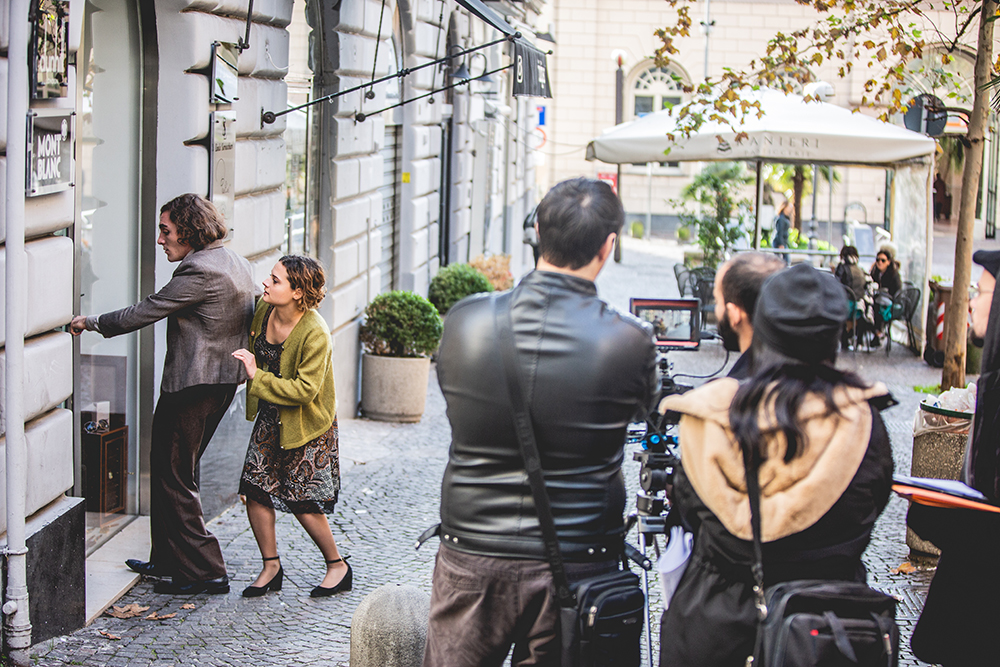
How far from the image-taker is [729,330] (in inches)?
138

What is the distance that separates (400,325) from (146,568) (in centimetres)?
464

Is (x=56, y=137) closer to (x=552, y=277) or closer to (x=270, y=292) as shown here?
(x=270, y=292)

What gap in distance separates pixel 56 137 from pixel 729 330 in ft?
9.49

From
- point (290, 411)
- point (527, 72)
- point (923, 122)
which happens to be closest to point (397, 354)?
point (527, 72)

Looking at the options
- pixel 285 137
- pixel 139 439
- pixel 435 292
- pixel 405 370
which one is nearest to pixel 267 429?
pixel 139 439

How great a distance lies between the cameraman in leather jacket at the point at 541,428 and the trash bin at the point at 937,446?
12.7 feet

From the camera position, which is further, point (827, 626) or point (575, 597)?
point (575, 597)

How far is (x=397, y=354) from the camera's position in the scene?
33.6 feet

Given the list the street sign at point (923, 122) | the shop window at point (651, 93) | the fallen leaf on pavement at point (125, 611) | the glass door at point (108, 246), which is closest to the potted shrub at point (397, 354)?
the glass door at point (108, 246)

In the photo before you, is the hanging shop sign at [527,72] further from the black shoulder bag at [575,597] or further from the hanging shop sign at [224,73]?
the black shoulder bag at [575,597]

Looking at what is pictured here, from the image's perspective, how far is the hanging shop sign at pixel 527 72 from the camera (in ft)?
33.3

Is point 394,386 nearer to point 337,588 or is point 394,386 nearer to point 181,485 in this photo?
point 337,588

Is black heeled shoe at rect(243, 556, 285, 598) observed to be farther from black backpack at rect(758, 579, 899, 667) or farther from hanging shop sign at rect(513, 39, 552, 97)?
hanging shop sign at rect(513, 39, 552, 97)

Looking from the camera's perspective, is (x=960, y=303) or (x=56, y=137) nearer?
(x=56, y=137)
